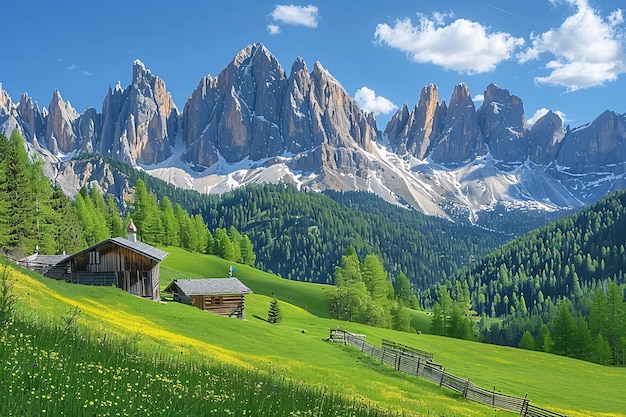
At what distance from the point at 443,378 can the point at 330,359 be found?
9216 millimetres

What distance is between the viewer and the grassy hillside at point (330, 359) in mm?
26772

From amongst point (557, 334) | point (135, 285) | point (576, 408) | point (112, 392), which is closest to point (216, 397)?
point (112, 392)

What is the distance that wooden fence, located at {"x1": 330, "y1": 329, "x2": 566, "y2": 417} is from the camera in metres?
29.6

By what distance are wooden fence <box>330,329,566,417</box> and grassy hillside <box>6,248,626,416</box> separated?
96 centimetres

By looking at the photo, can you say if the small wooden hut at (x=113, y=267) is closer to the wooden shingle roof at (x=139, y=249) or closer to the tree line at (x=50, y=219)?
the wooden shingle roof at (x=139, y=249)

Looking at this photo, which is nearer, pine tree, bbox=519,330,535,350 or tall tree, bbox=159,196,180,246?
pine tree, bbox=519,330,535,350

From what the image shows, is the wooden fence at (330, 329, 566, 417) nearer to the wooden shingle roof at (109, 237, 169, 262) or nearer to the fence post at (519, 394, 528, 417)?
the fence post at (519, 394, 528, 417)

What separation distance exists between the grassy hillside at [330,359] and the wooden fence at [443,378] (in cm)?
96

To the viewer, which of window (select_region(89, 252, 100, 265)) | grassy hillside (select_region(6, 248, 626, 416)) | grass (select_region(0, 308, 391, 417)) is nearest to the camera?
grass (select_region(0, 308, 391, 417))

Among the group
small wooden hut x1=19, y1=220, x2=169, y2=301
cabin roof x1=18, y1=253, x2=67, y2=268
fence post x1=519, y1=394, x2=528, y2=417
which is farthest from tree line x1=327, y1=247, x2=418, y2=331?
fence post x1=519, y1=394, x2=528, y2=417

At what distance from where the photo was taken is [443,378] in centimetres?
3622

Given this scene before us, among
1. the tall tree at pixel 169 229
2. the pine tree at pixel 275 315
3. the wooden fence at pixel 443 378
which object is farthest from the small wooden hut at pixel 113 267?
the tall tree at pixel 169 229

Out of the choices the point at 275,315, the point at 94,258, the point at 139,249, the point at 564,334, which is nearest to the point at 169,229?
the point at 94,258

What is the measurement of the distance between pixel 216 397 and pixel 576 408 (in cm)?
3669
